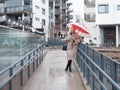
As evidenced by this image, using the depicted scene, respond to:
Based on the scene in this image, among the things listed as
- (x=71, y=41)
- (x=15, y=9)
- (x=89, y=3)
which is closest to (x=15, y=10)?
(x=15, y=9)

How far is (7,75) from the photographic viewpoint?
7180 mm

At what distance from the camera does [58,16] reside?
89438 millimetres

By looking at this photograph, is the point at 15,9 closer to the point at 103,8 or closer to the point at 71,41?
the point at 103,8

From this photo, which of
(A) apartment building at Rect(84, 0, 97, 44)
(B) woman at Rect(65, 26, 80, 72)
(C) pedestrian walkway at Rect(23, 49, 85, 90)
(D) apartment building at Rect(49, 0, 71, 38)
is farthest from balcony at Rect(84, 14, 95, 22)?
(C) pedestrian walkway at Rect(23, 49, 85, 90)

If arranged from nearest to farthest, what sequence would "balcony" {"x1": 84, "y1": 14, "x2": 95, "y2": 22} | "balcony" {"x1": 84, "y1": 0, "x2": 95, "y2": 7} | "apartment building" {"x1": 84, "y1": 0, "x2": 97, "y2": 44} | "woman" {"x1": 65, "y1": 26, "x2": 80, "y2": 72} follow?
"woman" {"x1": 65, "y1": 26, "x2": 80, "y2": 72}, "apartment building" {"x1": 84, "y1": 0, "x2": 97, "y2": 44}, "balcony" {"x1": 84, "y1": 14, "x2": 95, "y2": 22}, "balcony" {"x1": 84, "y1": 0, "x2": 95, "y2": 7}

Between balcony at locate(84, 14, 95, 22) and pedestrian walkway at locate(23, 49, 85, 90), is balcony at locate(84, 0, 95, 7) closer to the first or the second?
balcony at locate(84, 14, 95, 22)

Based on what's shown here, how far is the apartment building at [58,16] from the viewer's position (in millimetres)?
83562

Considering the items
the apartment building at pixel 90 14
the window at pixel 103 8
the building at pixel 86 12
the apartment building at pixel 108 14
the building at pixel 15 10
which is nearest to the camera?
the apartment building at pixel 108 14

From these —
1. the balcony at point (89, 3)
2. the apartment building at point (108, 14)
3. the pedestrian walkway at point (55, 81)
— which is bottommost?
the pedestrian walkway at point (55, 81)

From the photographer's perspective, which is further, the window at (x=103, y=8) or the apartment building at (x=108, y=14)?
the window at (x=103, y=8)

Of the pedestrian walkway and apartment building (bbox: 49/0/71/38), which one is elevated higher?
apartment building (bbox: 49/0/71/38)

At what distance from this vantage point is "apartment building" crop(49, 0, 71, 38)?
83.6 m

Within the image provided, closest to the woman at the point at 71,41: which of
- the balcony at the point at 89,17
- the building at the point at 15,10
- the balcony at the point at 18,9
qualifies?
the building at the point at 15,10

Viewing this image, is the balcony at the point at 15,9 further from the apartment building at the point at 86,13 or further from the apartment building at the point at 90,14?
the apartment building at the point at 90,14
